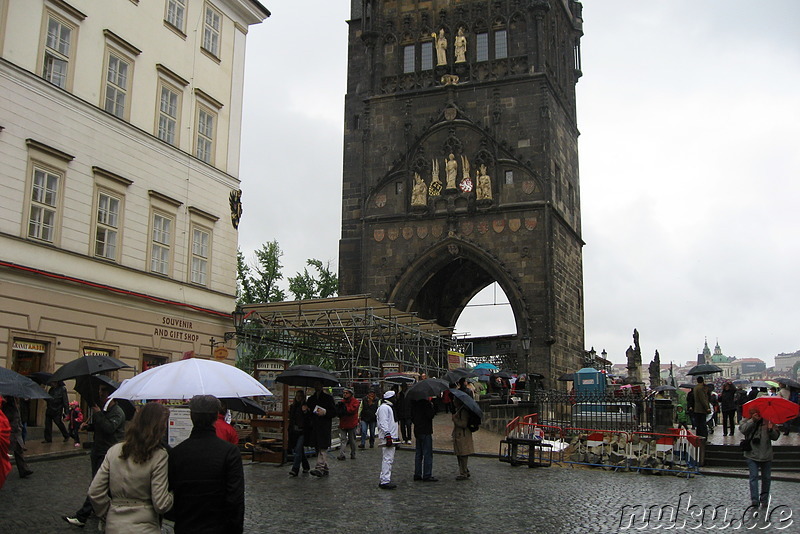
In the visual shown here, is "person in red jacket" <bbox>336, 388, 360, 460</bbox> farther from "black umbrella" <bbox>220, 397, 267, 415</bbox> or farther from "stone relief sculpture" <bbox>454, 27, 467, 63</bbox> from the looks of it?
"stone relief sculpture" <bbox>454, 27, 467, 63</bbox>

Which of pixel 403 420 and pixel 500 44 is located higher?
pixel 500 44

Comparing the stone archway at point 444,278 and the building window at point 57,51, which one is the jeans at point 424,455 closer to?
the building window at point 57,51

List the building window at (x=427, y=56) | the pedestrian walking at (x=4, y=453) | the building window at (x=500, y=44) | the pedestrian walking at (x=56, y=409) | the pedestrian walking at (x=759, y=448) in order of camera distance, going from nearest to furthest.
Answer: the pedestrian walking at (x=4, y=453)
the pedestrian walking at (x=759, y=448)
the pedestrian walking at (x=56, y=409)
the building window at (x=500, y=44)
the building window at (x=427, y=56)

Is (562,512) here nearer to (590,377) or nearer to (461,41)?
(590,377)

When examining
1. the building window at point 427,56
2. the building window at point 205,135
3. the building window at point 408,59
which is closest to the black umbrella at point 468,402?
the building window at point 205,135

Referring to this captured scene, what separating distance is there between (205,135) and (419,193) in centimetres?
1653

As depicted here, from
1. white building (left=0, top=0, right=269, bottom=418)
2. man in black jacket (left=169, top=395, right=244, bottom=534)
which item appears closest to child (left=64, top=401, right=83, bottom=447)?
white building (left=0, top=0, right=269, bottom=418)

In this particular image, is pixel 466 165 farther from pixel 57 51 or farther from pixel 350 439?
pixel 350 439

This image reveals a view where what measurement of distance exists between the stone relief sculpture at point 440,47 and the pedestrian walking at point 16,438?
30.5m

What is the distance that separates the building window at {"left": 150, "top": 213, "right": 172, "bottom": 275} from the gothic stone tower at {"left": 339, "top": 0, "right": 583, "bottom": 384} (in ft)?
58.2

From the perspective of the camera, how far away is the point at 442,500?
11000 mm

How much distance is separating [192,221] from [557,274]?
65.4ft

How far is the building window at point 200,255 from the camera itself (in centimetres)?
2216

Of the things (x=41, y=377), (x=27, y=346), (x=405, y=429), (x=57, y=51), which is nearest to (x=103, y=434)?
(x=41, y=377)
